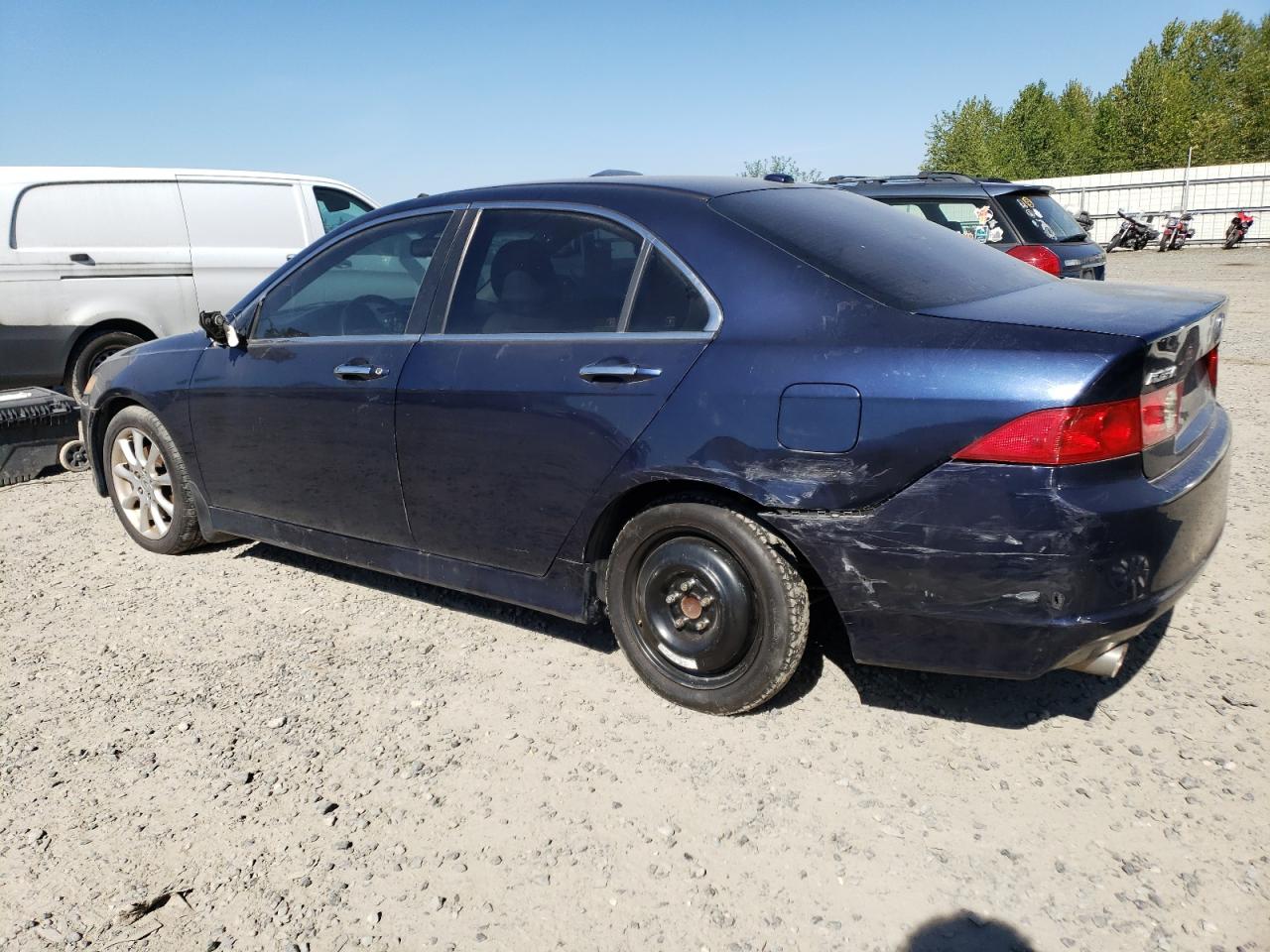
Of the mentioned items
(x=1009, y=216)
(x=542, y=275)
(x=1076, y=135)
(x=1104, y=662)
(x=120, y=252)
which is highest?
(x=1076, y=135)

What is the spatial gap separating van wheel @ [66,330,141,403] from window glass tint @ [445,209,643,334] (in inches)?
209

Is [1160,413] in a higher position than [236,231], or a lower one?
lower

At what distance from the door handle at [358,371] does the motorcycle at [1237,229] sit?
29206 mm

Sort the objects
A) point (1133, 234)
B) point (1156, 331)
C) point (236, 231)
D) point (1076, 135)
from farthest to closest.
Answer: point (1076, 135)
point (1133, 234)
point (236, 231)
point (1156, 331)

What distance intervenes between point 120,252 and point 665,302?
20.9ft

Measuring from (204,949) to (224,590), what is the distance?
247cm

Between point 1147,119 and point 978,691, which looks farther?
point 1147,119

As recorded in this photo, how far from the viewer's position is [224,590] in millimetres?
4566

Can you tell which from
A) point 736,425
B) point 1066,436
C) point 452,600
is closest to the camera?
point 1066,436

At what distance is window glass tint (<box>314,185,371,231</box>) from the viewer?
9266mm

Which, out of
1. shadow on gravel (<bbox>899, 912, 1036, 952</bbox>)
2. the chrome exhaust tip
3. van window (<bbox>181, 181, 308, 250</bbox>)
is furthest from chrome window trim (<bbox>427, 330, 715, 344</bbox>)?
van window (<bbox>181, 181, 308, 250</bbox>)

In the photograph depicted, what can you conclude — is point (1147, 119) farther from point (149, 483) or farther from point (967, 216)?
point (149, 483)

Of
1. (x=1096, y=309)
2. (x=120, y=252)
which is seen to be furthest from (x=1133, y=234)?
(x=1096, y=309)

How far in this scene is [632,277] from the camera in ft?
10.7
